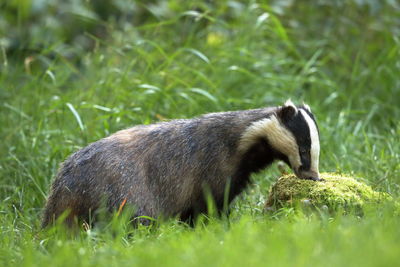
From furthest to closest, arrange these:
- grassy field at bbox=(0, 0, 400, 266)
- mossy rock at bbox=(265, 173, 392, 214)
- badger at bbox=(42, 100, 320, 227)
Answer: badger at bbox=(42, 100, 320, 227) → mossy rock at bbox=(265, 173, 392, 214) → grassy field at bbox=(0, 0, 400, 266)

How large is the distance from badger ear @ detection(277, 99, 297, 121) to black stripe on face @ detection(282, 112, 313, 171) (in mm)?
29

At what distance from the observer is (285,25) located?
904cm

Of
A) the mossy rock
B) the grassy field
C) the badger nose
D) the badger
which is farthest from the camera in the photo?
the badger nose

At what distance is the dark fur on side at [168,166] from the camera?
4.74 meters

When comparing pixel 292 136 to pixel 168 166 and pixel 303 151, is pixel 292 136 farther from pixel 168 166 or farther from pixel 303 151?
pixel 168 166

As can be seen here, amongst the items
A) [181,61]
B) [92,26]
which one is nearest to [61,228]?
[181,61]

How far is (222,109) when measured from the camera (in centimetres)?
674

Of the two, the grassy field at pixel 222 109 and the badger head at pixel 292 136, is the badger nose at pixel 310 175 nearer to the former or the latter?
the badger head at pixel 292 136

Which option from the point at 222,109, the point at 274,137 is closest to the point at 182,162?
the point at 274,137

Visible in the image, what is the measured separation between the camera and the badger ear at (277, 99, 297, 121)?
15.9 ft

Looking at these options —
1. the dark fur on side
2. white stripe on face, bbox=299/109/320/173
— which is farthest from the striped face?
the dark fur on side

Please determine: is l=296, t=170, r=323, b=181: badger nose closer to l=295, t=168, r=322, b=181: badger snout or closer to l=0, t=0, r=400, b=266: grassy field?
l=295, t=168, r=322, b=181: badger snout

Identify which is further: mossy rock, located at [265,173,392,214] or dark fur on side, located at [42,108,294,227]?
dark fur on side, located at [42,108,294,227]

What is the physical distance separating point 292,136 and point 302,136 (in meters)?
0.07
